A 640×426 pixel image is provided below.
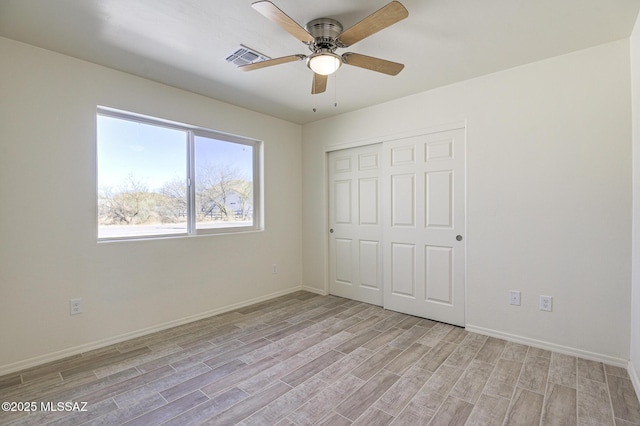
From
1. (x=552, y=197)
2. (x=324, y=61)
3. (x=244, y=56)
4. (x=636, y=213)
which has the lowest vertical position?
(x=636, y=213)

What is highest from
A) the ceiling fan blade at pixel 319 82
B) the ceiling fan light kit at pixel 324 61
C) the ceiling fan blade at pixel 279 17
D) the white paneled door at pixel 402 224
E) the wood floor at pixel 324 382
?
the ceiling fan blade at pixel 279 17

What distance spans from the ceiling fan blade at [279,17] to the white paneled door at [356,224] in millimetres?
2099

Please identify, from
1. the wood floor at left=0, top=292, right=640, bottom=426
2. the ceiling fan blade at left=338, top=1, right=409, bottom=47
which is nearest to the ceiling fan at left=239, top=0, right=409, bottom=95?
the ceiling fan blade at left=338, top=1, right=409, bottom=47

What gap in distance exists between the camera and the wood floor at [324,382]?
1.80 meters

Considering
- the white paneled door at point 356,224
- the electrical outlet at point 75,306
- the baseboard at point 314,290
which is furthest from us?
the baseboard at point 314,290

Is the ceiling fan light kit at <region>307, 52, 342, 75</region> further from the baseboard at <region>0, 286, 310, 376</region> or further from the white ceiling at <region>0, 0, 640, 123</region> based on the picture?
the baseboard at <region>0, 286, 310, 376</region>

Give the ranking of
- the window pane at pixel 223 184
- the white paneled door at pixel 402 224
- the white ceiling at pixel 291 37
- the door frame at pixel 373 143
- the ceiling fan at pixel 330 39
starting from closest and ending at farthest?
the ceiling fan at pixel 330 39
the white ceiling at pixel 291 37
the door frame at pixel 373 143
the white paneled door at pixel 402 224
the window pane at pixel 223 184

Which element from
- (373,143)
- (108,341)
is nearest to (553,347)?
(373,143)

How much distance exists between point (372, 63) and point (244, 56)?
43.2 inches

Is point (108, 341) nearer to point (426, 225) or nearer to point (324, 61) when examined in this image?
point (324, 61)

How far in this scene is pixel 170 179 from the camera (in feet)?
10.7

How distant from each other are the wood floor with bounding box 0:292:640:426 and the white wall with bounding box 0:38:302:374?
27 cm

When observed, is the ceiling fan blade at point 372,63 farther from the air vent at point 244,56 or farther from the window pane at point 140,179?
the window pane at point 140,179

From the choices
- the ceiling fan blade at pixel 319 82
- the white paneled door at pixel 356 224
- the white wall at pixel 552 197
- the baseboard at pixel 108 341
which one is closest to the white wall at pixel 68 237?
the baseboard at pixel 108 341
